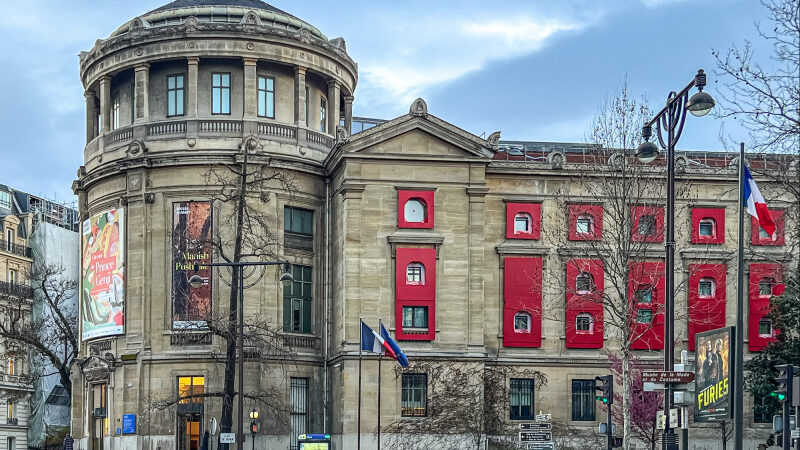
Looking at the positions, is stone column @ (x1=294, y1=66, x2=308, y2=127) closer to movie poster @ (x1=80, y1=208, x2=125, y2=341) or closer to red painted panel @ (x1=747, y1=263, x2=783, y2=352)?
movie poster @ (x1=80, y1=208, x2=125, y2=341)

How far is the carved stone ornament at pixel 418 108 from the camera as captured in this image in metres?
67.4

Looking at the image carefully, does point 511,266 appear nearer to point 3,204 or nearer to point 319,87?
point 319,87

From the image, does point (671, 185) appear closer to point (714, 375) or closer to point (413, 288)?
point (714, 375)

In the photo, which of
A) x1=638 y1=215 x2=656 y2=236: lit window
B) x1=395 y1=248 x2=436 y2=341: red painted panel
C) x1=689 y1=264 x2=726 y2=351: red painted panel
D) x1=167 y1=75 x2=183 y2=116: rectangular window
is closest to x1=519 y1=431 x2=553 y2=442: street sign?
x1=638 y1=215 x2=656 y2=236: lit window

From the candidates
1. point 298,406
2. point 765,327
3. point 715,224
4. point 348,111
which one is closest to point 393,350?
point 298,406

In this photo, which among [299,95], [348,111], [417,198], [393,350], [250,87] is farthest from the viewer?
[348,111]

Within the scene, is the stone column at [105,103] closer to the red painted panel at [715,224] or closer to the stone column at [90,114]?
the stone column at [90,114]

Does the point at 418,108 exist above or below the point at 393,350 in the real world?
above

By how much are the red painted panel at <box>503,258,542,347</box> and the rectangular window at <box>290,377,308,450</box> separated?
36.9ft

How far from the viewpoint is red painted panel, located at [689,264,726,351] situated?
2736 inches

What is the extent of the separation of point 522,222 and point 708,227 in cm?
1043

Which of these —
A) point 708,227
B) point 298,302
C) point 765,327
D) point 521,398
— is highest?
point 708,227

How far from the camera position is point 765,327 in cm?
7131

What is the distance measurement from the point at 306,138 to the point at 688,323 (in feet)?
77.5
